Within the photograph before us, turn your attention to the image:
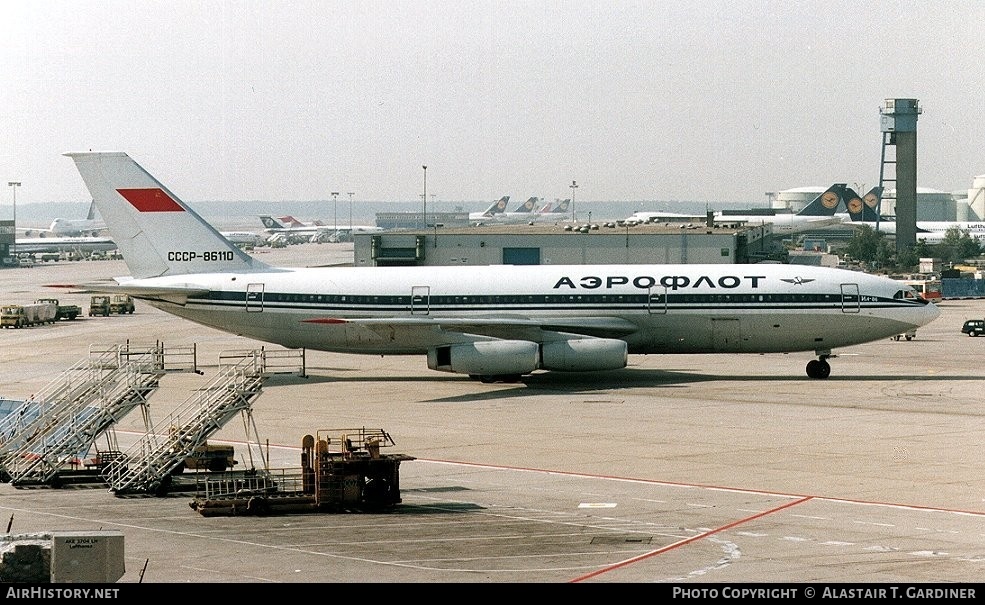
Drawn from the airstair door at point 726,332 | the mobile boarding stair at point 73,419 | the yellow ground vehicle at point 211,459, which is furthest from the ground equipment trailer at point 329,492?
the airstair door at point 726,332

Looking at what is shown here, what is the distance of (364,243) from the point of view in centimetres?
8950

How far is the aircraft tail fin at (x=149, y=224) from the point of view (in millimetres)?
54438

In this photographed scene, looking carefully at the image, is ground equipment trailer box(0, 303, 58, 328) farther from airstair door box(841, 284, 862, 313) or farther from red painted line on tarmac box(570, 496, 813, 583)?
red painted line on tarmac box(570, 496, 813, 583)

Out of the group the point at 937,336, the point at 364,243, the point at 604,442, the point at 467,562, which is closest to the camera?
the point at 467,562

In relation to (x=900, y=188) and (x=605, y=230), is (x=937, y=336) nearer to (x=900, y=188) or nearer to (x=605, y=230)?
(x=605, y=230)

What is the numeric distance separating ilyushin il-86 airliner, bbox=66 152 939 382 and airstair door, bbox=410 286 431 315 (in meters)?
0.06

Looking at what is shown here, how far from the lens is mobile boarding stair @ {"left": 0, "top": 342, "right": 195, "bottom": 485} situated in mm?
32688

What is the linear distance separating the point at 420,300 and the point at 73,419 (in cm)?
2244

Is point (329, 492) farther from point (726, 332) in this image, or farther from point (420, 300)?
point (726, 332)

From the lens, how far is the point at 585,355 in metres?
51.1

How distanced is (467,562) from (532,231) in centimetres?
6856

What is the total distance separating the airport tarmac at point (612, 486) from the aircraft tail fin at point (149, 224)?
17.4ft

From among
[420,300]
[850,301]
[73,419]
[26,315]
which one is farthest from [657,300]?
[26,315]
